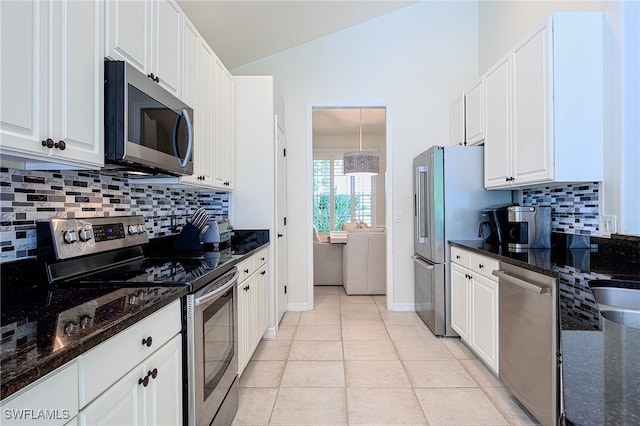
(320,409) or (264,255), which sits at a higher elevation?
(264,255)

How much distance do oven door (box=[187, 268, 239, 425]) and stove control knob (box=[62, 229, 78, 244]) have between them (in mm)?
545

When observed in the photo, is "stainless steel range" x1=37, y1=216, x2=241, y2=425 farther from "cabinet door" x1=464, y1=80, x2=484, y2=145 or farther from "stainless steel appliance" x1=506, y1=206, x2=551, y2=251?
"cabinet door" x1=464, y1=80, x2=484, y2=145

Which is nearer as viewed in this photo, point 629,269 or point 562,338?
point 562,338

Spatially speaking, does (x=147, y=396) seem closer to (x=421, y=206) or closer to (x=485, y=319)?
(x=485, y=319)

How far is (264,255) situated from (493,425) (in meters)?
1.97

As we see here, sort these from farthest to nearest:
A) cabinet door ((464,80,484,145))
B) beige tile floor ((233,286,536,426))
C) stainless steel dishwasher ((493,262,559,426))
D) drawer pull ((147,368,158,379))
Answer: cabinet door ((464,80,484,145))
beige tile floor ((233,286,536,426))
stainless steel dishwasher ((493,262,559,426))
drawer pull ((147,368,158,379))

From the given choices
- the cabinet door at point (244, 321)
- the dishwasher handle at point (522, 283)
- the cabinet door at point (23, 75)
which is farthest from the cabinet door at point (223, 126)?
the dishwasher handle at point (522, 283)

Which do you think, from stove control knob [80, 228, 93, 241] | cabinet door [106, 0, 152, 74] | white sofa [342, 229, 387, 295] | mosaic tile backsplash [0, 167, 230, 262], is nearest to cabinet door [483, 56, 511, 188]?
white sofa [342, 229, 387, 295]

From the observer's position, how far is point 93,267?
1542 mm

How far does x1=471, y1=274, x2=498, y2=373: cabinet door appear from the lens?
2260 millimetres

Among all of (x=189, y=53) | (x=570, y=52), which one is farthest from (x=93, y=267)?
(x=570, y=52)

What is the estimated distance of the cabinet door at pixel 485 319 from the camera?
2.26 meters

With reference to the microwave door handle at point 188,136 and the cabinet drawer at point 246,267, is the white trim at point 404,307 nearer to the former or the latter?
the cabinet drawer at point 246,267

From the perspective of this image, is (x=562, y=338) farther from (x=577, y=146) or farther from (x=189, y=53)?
(x=189, y=53)
